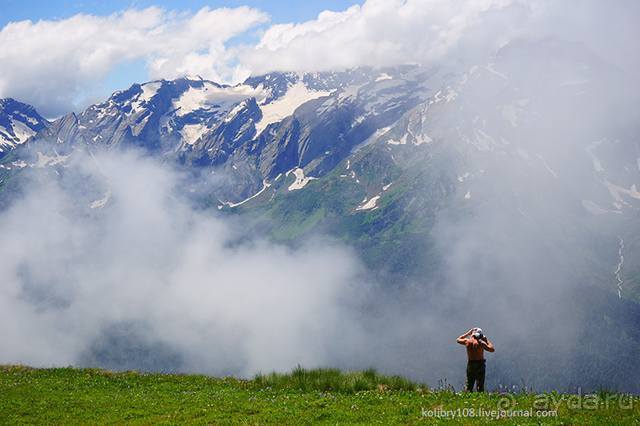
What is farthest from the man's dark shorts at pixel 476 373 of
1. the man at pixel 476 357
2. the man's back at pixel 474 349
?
the man's back at pixel 474 349

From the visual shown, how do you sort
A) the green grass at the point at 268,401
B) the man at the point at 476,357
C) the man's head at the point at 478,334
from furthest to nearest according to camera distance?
the man's head at the point at 478,334
the man at the point at 476,357
the green grass at the point at 268,401

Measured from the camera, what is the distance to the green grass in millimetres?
22969

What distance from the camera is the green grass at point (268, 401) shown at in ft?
75.4

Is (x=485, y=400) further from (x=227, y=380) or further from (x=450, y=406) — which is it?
(x=227, y=380)

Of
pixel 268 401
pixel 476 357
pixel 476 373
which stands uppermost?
pixel 476 357

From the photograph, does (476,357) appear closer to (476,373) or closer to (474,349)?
(474,349)

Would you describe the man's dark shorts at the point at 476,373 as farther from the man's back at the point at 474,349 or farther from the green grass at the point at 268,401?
the green grass at the point at 268,401

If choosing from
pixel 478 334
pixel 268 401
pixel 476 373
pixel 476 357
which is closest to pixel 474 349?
pixel 476 357

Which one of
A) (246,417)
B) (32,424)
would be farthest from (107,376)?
(246,417)

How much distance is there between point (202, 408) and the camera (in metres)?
26.5

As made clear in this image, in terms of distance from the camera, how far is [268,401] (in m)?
27.7

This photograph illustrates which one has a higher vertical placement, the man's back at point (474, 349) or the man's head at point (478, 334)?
the man's head at point (478, 334)

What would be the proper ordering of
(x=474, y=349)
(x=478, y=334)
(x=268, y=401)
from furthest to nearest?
(x=478, y=334)
(x=474, y=349)
(x=268, y=401)

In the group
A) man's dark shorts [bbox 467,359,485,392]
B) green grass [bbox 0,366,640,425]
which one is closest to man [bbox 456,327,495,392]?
man's dark shorts [bbox 467,359,485,392]
